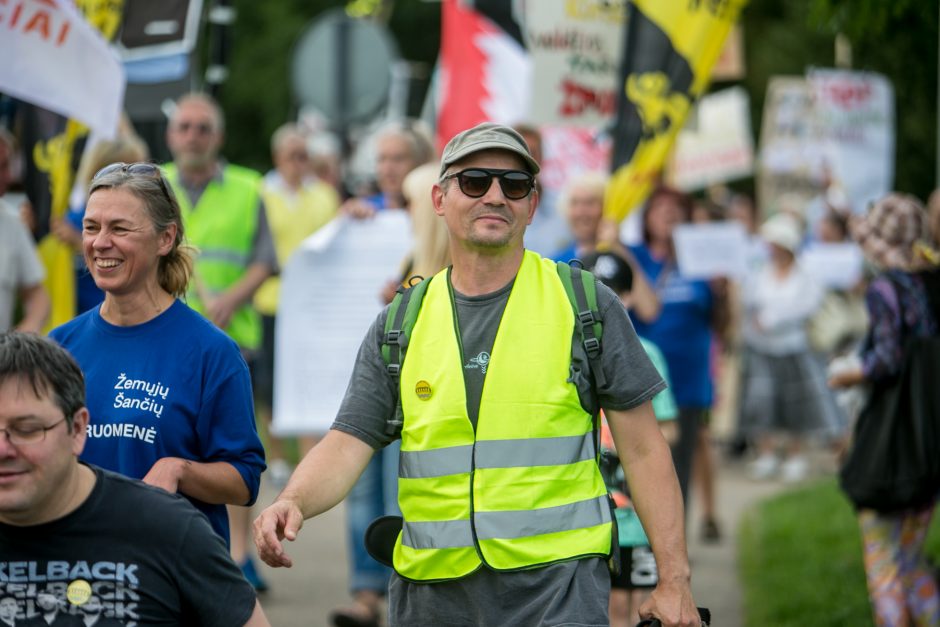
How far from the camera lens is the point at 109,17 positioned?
8.25 metres

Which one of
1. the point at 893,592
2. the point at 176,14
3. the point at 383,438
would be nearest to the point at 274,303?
the point at 176,14

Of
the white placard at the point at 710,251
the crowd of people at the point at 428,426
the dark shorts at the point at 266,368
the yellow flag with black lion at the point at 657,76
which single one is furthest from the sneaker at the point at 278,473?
the crowd of people at the point at 428,426

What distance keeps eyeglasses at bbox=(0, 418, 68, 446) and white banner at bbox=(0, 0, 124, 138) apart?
3.71 meters

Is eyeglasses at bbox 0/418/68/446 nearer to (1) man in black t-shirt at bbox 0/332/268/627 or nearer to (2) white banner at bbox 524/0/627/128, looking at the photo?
(1) man in black t-shirt at bbox 0/332/268/627

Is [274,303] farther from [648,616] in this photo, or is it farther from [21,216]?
[648,616]

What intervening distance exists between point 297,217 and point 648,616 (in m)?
8.95

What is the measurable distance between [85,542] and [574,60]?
23.7ft

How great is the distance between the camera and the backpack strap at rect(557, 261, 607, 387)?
175 inches

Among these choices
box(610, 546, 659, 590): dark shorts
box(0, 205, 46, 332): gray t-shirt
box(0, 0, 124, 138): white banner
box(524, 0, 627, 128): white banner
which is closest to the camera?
box(610, 546, 659, 590): dark shorts

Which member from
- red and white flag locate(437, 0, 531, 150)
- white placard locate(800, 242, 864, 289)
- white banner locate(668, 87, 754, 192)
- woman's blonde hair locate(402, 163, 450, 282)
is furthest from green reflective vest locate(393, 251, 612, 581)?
white banner locate(668, 87, 754, 192)

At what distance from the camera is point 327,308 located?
815cm

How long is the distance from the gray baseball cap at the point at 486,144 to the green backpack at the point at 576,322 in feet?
1.02

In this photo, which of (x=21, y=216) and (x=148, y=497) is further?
(x=21, y=216)

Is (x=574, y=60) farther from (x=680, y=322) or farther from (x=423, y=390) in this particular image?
(x=423, y=390)
